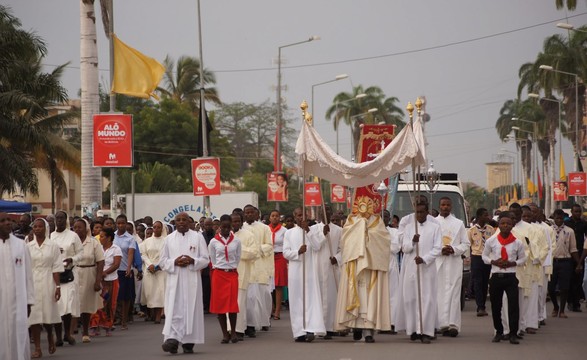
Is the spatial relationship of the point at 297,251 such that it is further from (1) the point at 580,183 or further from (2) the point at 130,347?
(1) the point at 580,183

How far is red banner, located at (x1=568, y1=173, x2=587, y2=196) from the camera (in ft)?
155

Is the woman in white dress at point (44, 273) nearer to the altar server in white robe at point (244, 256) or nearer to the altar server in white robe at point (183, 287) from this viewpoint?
the altar server in white robe at point (183, 287)

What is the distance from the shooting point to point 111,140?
25469mm

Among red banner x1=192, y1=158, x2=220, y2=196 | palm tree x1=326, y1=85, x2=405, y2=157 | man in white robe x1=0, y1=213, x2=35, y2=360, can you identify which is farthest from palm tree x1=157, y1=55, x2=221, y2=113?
man in white robe x1=0, y1=213, x2=35, y2=360

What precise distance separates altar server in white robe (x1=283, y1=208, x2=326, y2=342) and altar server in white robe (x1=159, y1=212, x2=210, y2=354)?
5.62 feet

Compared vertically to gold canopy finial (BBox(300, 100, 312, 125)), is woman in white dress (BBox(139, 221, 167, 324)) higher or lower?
lower

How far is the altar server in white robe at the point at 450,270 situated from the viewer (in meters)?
17.2

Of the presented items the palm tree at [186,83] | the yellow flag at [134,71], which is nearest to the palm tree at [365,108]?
the palm tree at [186,83]

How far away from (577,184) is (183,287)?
3457 centimetres

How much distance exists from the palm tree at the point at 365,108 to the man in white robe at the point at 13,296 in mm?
74881

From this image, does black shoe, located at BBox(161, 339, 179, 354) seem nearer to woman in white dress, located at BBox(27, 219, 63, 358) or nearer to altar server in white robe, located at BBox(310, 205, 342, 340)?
woman in white dress, located at BBox(27, 219, 63, 358)

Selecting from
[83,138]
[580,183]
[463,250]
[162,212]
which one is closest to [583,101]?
[580,183]

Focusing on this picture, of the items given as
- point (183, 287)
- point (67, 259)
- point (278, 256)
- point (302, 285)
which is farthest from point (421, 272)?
point (278, 256)

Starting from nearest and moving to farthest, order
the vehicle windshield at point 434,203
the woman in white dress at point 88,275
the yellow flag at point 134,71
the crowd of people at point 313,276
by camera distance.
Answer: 1. the crowd of people at point 313,276
2. the woman in white dress at point 88,275
3. the vehicle windshield at point 434,203
4. the yellow flag at point 134,71
